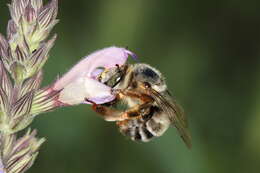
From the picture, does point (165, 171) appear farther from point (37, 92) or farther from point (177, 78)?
point (37, 92)

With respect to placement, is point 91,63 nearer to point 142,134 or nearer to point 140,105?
point 140,105

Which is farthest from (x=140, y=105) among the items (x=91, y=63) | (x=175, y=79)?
(x=175, y=79)

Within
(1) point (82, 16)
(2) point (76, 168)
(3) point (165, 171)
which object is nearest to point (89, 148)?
(2) point (76, 168)

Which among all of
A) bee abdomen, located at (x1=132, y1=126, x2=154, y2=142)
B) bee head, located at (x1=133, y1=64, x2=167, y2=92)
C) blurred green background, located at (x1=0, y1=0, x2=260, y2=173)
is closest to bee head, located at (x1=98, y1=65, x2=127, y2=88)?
bee head, located at (x1=133, y1=64, x2=167, y2=92)

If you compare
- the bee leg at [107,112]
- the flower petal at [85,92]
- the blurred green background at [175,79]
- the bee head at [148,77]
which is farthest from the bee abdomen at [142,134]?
the blurred green background at [175,79]

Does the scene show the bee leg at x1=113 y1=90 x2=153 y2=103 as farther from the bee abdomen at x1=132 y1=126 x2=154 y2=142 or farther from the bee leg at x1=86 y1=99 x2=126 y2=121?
the bee abdomen at x1=132 y1=126 x2=154 y2=142
